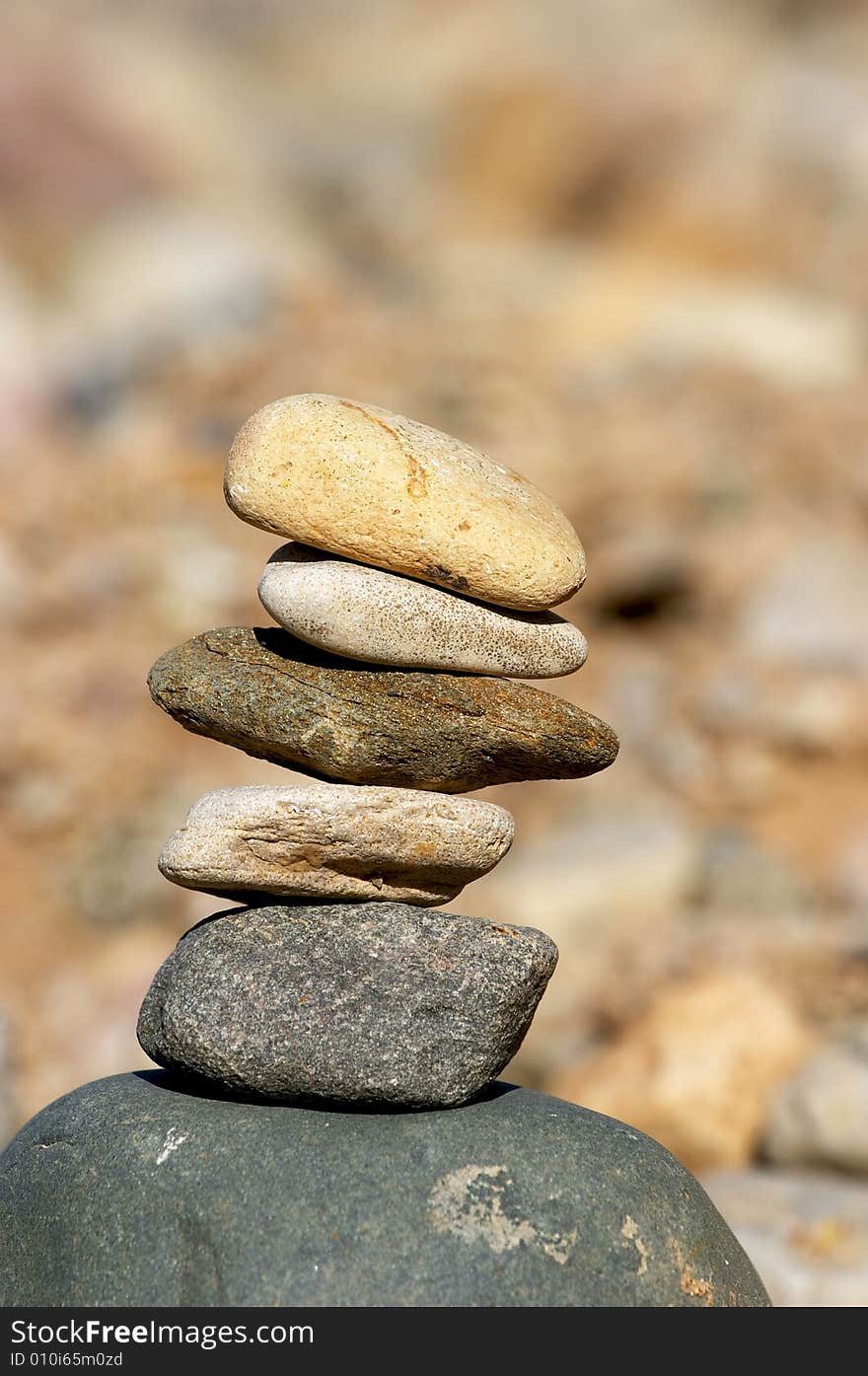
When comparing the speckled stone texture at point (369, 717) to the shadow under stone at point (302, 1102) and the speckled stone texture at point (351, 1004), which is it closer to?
the speckled stone texture at point (351, 1004)

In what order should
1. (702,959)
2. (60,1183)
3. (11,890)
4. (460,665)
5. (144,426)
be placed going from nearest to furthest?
(60,1183), (460,665), (702,959), (11,890), (144,426)

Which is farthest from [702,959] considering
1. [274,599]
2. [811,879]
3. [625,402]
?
[625,402]

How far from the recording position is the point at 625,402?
704 inches

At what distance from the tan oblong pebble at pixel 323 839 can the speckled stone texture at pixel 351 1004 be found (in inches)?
5.9

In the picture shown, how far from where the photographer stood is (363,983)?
4.55 m

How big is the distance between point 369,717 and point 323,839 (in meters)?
0.46

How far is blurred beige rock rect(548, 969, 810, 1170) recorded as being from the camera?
8781mm

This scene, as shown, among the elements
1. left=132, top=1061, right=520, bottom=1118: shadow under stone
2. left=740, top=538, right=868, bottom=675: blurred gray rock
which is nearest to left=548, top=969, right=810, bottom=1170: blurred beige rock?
left=132, top=1061, right=520, bottom=1118: shadow under stone

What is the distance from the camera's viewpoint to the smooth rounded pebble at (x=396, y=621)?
15.3 ft

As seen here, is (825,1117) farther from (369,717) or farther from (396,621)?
(396,621)

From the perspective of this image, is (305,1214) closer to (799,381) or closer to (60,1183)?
(60,1183)

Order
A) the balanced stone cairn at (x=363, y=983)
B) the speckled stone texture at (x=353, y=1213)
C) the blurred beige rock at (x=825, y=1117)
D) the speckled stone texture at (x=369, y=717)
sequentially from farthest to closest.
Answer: the blurred beige rock at (x=825, y=1117) → the speckled stone texture at (x=369, y=717) → the balanced stone cairn at (x=363, y=983) → the speckled stone texture at (x=353, y=1213)

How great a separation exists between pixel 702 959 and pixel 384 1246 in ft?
22.5

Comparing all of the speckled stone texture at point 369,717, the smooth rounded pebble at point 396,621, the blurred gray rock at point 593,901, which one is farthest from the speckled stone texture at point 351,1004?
the blurred gray rock at point 593,901
